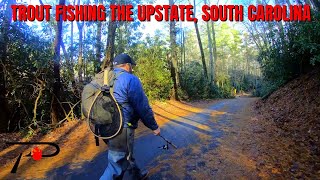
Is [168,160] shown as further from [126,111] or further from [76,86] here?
[76,86]

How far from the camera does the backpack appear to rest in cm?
318

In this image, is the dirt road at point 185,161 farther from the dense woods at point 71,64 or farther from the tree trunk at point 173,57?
the tree trunk at point 173,57

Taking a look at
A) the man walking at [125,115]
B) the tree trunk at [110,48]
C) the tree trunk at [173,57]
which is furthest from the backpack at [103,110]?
the tree trunk at [173,57]

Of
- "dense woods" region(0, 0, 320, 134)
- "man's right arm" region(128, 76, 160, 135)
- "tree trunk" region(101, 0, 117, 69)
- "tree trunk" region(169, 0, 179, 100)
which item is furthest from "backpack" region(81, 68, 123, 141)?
"tree trunk" region(169, 0, 179, 100)

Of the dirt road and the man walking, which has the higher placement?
the man walking

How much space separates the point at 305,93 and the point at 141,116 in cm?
762

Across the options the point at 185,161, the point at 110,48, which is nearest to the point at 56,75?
the point at 110,48

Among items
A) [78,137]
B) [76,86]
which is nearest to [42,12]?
[76,86]

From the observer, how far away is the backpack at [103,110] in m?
3.18

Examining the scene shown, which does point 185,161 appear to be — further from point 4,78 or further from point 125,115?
point 4,78

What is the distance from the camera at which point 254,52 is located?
60.8 meters

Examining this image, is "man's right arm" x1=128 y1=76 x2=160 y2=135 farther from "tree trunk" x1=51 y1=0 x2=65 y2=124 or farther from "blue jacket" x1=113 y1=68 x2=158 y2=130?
"tree trunk" x1=51 y1=0 x2=65 y2=124

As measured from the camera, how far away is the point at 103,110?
3.18m

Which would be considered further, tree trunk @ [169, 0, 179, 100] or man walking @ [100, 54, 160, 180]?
tree trunk @ [169, 0, 179, 100]
